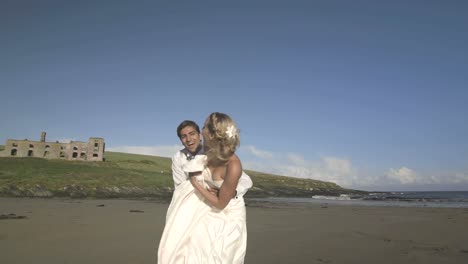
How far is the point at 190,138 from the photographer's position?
16.8ft

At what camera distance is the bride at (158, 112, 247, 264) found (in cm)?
388

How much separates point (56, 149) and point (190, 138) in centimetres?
6066

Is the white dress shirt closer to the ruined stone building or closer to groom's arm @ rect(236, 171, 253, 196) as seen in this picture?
groom's arm @ rect(236, 171, 253, 196)

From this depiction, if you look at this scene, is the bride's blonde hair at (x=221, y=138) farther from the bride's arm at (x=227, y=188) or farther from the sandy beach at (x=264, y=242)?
the sandy beach at (x=264, y=242)

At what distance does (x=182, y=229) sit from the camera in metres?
4.02

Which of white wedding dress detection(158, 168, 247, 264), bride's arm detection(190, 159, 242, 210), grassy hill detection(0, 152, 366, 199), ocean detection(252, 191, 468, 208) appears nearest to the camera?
bride's arm detection(190, 159, 242, 210)

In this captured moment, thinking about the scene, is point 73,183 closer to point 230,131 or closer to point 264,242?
point 264,242

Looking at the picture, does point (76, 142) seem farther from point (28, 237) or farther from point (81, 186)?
point (28, 237)

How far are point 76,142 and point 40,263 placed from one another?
5848 cm

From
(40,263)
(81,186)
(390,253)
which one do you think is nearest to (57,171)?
(81,186)

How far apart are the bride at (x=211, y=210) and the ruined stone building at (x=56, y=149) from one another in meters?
Result: 58.7

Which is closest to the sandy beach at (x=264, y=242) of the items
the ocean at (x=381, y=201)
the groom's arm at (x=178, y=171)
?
the groom's arm at (x=178, y=171)

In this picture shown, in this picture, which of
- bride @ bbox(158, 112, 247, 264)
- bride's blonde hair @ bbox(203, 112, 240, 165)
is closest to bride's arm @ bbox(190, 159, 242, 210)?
bride @ bbox(158, 112, 247, 264)

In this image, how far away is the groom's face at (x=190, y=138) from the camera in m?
5.12
